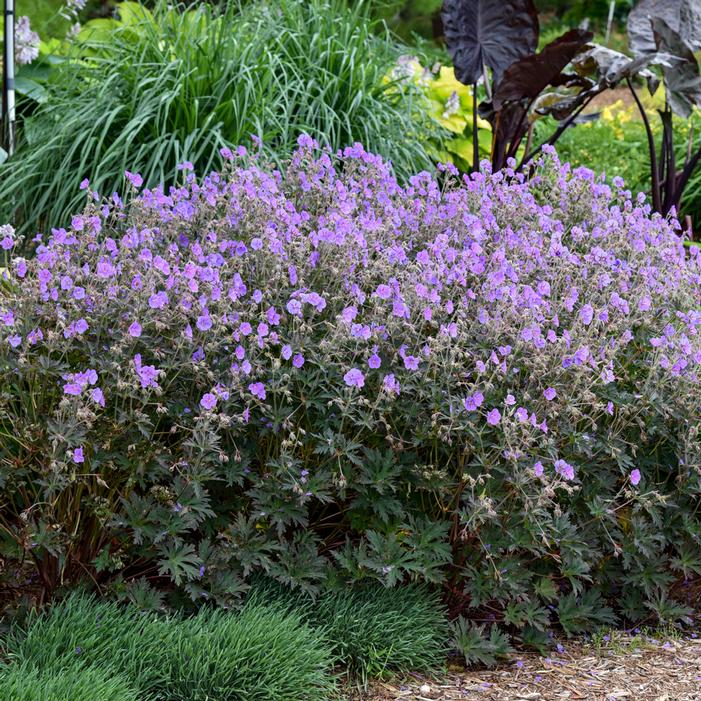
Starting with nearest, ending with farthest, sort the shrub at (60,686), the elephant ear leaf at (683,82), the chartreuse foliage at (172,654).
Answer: the shrub at (60,686), the chartreuse foliage at (172,654), the elephant ear leaf at (683,82)

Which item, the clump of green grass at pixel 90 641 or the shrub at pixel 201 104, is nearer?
the clump of green grass at pixel 90 641

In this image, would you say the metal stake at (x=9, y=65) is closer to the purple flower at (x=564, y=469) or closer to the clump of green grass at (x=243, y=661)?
the clump of green grass at (x=243, y=661)

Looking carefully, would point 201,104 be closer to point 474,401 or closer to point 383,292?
point 383,292

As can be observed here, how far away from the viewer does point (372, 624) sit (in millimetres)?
2826

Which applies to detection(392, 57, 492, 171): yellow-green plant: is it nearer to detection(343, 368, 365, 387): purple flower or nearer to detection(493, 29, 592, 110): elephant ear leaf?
detection(493, 29, 592, 110): elephant ear leaf

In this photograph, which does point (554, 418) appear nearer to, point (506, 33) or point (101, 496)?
point (101, 496)

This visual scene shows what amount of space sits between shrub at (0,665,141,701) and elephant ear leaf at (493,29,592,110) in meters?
4.05

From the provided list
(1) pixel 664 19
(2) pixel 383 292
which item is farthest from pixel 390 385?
(1) pixel 664 19

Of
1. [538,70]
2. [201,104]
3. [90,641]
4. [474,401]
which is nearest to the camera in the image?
[90,641]

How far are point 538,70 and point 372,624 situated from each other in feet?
11.8

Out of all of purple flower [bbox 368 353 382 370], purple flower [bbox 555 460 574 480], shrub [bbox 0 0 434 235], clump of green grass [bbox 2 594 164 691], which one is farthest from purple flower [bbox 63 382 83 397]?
shrub [bbox 0 0 434 235]

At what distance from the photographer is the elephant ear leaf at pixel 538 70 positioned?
542 centimetres

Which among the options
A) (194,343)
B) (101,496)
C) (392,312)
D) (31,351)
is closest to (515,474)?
(392,312)

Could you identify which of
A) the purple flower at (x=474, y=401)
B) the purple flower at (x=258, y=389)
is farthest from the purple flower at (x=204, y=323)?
the purple flower at (x=474, y=401)
